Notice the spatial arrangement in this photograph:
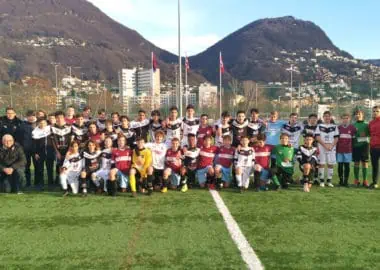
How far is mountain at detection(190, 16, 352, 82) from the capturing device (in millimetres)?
96069

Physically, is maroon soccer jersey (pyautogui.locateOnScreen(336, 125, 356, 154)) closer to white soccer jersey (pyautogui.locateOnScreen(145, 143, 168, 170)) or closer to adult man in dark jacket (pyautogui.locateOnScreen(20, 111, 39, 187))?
white soccer jersey (pyautogui.locateOnScreen(145, 143, 168, 170))

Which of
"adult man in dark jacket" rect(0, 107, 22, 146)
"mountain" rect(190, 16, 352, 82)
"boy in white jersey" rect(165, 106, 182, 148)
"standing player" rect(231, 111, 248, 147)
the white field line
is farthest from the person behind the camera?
"mountain" rect(190, 16, 352, 82)

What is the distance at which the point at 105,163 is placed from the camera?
307 inches

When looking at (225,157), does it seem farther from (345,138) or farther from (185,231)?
(185,231)

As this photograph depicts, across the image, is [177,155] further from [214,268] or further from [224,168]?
[214,268]

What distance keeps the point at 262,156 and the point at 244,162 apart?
0.43 meters

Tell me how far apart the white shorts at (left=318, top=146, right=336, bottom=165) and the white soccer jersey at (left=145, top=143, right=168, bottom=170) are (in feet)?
10.7

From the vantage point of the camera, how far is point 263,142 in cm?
814

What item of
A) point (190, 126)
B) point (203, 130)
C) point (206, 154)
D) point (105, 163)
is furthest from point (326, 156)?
point (105, 163)

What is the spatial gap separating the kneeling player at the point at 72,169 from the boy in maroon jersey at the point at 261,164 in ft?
11.4

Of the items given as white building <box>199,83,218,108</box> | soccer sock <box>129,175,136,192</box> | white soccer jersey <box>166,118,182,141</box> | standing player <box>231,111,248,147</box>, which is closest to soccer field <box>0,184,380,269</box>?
soccer sock <box>129,175,136,192</box>

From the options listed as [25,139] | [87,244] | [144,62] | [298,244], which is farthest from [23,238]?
[144,62]

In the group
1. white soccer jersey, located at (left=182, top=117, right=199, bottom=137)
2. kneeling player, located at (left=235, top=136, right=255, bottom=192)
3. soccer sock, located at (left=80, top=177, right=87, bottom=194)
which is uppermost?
white soccer jersey, located at (left=182, top=117, right=199, bottom=137)

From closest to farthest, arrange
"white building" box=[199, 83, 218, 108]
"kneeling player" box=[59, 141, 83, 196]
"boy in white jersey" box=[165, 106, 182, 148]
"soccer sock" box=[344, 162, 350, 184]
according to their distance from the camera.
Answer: "kneeling player" box=[59, 141, 83, 196] < "soccer sock" box=[344, 162, 350, 184] < "boy in white jersey" box=[165, 106, 182, 148] < "white building" box=[199, 83, 218, 108]
